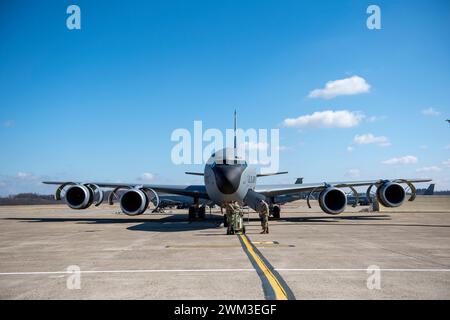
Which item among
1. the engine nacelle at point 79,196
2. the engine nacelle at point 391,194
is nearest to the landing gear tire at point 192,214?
the engine nacelle at point 79,196

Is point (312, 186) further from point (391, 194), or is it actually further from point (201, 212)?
point (201, 212)

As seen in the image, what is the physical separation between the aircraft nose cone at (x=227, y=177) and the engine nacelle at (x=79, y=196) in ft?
33.7

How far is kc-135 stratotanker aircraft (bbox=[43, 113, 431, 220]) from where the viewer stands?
18031mm

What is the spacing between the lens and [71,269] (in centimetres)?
841

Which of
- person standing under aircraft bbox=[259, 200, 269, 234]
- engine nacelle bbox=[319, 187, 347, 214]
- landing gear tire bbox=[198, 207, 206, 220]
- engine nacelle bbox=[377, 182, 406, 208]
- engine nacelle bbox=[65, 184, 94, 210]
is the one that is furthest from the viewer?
landing gear tire bbox=[198, 207, 206, 220]

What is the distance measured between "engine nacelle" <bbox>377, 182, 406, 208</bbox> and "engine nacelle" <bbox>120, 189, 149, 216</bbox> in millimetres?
14862

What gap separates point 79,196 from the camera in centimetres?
2380

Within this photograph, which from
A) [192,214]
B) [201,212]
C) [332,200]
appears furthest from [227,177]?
[201,212]

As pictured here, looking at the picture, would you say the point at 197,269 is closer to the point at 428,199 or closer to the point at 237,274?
the point at 237,274

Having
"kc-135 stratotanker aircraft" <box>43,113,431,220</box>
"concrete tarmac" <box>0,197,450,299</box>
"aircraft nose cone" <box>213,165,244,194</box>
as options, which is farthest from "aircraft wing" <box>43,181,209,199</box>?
"concrete tarmac" <box>0,197,450,299</box>

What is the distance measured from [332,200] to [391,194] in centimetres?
392

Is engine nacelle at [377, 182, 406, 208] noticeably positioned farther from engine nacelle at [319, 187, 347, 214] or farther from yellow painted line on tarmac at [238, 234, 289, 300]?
yellow painted line on tarmac at [238, 234, 289, 300]

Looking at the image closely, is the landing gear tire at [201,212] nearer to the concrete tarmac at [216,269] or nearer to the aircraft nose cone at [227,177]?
the aircraft nose cone at [227,177]
